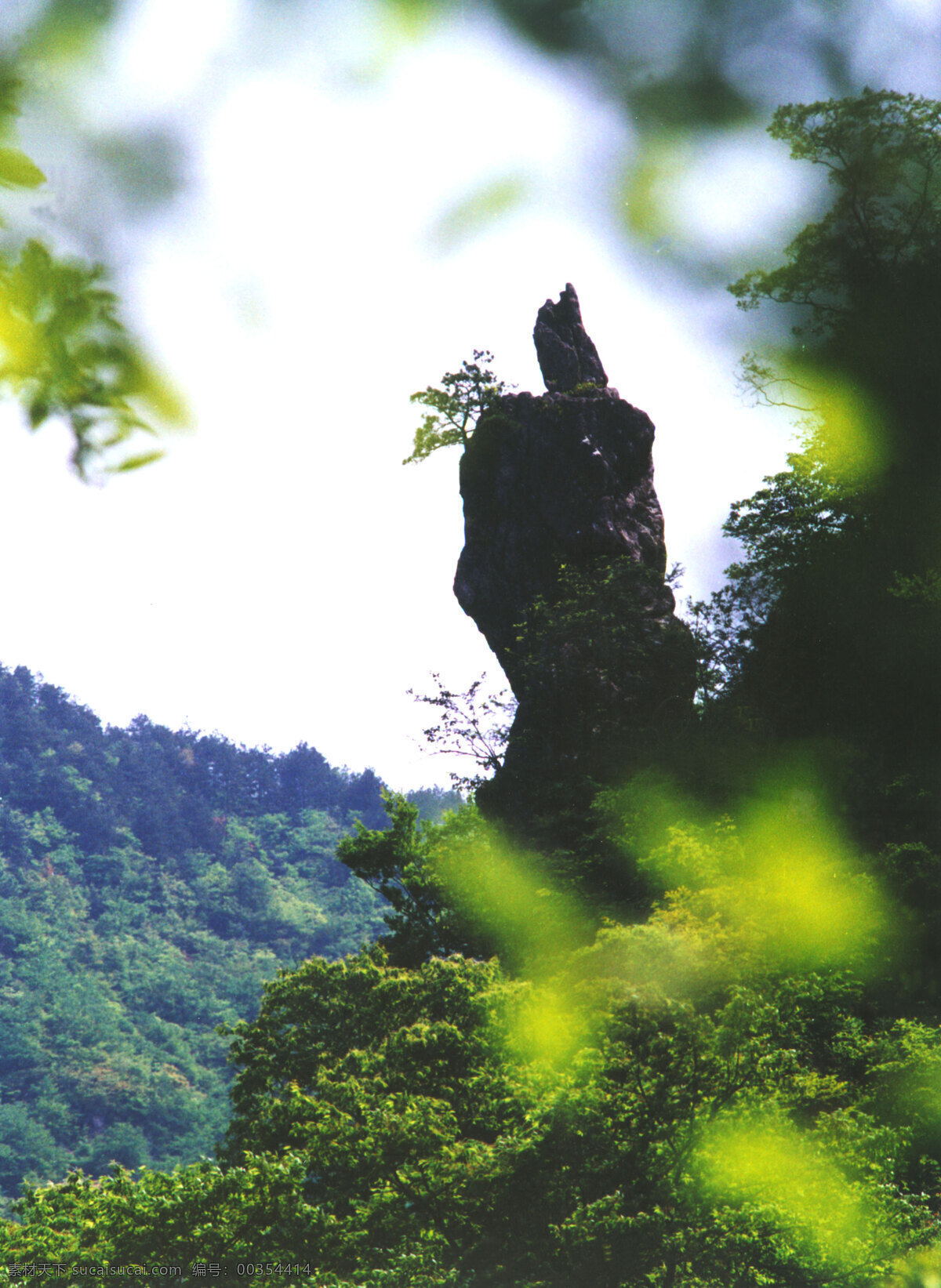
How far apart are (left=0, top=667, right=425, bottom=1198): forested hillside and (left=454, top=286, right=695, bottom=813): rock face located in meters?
35.3

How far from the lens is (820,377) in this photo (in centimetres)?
937

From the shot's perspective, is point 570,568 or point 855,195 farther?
point 570,568

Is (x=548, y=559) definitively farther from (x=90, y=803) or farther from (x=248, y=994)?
(x=90, y=803)

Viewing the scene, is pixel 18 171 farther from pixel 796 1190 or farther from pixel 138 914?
pixel 138 914

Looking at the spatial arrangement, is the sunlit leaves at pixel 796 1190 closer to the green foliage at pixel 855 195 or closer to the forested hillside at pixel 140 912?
the green foliage at pixel 855 195

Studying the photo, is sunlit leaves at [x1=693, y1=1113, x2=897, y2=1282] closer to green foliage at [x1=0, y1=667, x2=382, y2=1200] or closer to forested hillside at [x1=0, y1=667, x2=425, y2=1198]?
green foliage at [x1=0, y1=667, x2=382, y2=1200]

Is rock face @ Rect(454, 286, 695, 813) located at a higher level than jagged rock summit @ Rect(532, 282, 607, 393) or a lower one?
lower

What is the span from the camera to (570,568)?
1897 centimetres

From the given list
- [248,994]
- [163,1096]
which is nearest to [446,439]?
[163,1096]

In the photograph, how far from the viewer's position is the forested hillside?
44281 millimetres

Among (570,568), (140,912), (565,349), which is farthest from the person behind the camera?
(140,912)

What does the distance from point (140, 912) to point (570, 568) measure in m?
51.6

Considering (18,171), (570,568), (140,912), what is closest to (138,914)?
(140,912)

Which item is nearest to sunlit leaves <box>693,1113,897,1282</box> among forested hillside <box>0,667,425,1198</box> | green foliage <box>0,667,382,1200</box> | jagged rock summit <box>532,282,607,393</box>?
jagged rock summit <box>532,282,607,393</box>
